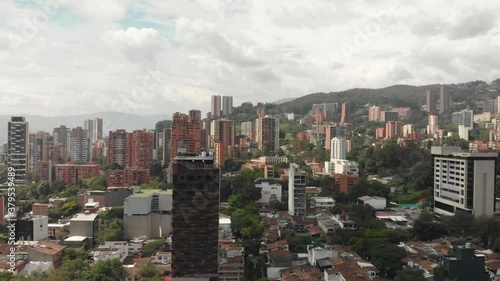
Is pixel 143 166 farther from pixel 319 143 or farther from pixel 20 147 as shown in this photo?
pixel 319 143

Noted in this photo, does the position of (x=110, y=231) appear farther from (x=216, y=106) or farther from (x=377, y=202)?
(x=216, y=106)

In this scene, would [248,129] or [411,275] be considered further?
[248,129]

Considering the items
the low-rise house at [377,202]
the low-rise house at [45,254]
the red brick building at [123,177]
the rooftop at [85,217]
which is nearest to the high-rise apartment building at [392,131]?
the low-rise house at [377,202]

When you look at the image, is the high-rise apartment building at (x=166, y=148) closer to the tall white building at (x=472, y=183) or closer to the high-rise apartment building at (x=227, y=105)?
the tall white building at (x=472, y=183)

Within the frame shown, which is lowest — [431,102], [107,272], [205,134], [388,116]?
[107,272]

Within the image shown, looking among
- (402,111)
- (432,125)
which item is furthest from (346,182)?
(402,111)

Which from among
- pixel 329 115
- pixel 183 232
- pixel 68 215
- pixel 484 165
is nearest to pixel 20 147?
pixel 68 215
